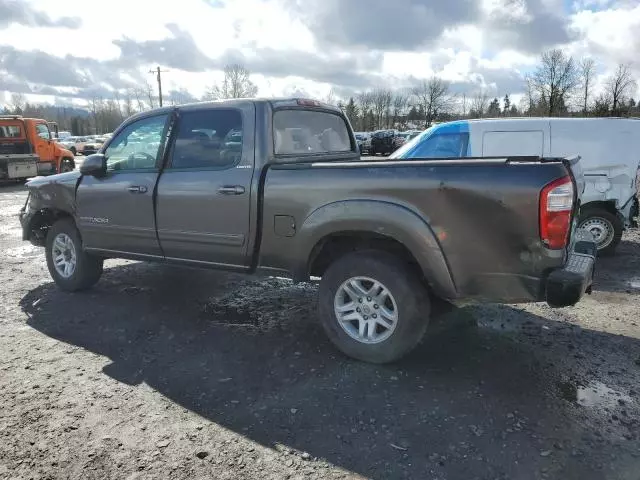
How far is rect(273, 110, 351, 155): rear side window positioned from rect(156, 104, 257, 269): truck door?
0.27 m

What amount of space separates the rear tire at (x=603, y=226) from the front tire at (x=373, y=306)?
477 centimetres

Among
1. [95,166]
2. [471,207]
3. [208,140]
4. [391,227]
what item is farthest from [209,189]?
[471,207]

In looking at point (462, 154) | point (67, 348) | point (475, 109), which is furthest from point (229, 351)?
point (475, 109)

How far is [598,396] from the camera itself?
335 cm

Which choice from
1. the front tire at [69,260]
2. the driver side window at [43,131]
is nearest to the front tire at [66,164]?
the driver side window at [43,131]

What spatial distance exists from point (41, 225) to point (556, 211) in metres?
5.68

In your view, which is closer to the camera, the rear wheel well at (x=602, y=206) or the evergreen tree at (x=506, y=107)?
the rear wheel well at (x=602, y=206)

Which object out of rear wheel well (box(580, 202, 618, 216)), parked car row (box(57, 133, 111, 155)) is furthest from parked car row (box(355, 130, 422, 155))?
rear wheel well (box(580, 202, 618, 216))

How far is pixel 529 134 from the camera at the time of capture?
7.10m

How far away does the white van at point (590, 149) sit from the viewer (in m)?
7.04

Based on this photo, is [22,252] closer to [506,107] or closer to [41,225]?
[41,225]

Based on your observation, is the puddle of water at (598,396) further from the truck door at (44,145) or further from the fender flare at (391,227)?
the truck door at (44,145)

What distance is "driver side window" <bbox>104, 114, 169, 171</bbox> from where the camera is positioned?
190 inches

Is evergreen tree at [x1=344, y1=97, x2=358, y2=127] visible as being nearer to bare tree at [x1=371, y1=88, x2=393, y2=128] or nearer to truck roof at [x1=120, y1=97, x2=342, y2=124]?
bare tree at [x1=371, y1=88, x2=393, y2=128]
